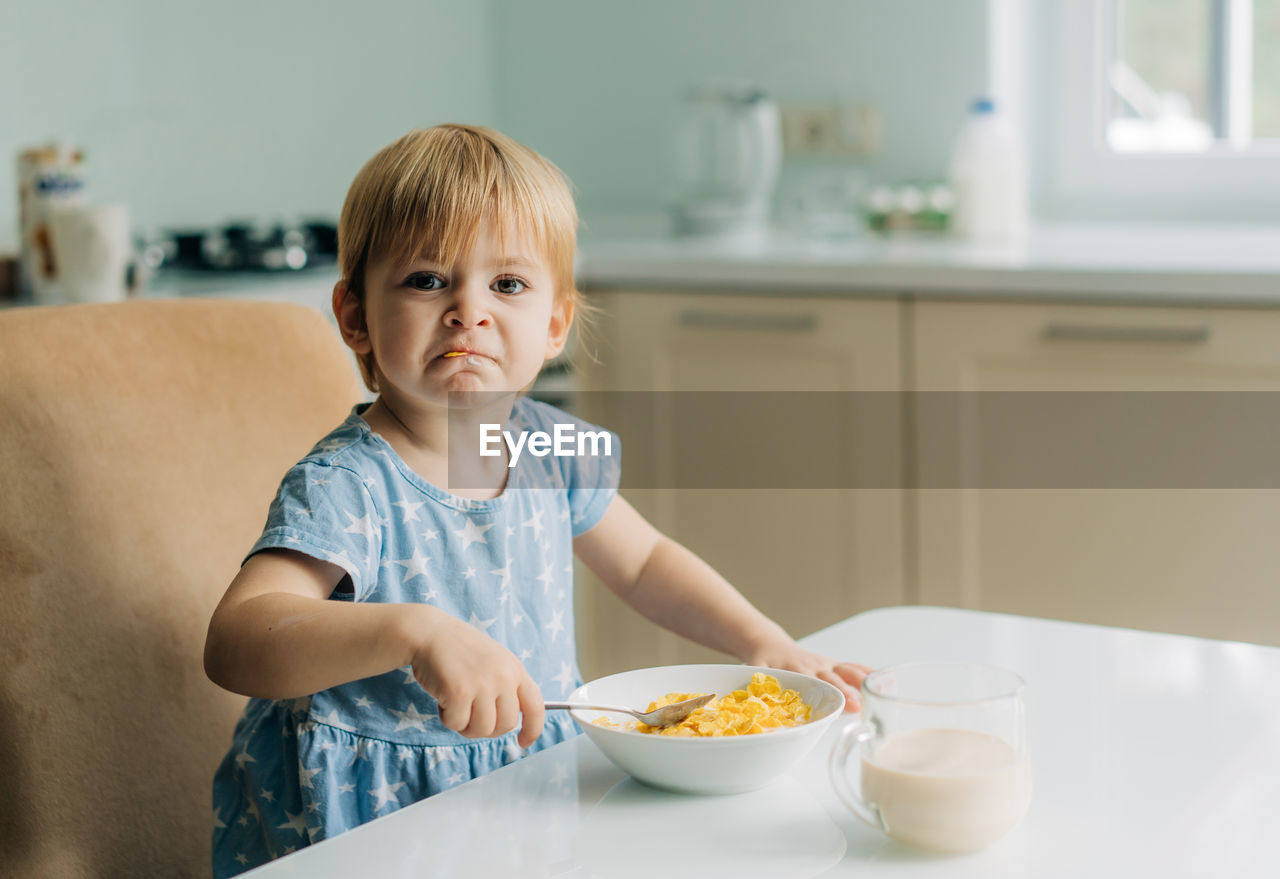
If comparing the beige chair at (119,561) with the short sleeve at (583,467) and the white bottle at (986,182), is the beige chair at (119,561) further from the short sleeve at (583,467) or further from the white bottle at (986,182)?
the white bottle at (986,182)

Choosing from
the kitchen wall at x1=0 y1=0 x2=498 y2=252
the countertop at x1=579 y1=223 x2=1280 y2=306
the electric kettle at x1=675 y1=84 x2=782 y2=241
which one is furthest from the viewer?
the electric kettle at x1=675 y1=84 x2=782 y2=241

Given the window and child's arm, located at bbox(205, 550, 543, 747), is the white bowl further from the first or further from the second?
the window

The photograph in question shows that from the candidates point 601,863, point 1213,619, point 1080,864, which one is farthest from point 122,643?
point 1213,619

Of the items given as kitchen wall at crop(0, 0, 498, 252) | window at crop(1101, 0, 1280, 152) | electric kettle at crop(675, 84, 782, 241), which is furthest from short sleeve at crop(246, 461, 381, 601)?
window at crop(1101, 0, 1280, 152)

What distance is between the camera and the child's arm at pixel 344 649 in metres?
0.66

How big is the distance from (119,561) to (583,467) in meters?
0.34

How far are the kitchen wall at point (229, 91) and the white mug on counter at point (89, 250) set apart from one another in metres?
0.35

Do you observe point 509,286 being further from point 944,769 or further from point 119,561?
point 944,769

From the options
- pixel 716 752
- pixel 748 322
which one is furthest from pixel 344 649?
pixel 748 322

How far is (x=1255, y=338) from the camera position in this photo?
1743 mm

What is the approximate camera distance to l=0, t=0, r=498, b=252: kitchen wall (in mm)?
2213

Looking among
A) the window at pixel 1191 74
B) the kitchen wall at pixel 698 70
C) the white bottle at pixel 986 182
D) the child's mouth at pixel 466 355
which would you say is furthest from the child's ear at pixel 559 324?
the window at pixel 1191 74

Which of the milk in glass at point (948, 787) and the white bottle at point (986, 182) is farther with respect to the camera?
the white bottle at point (986, 182)

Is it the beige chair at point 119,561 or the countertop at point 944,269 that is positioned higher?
the countertop at point 944,269
